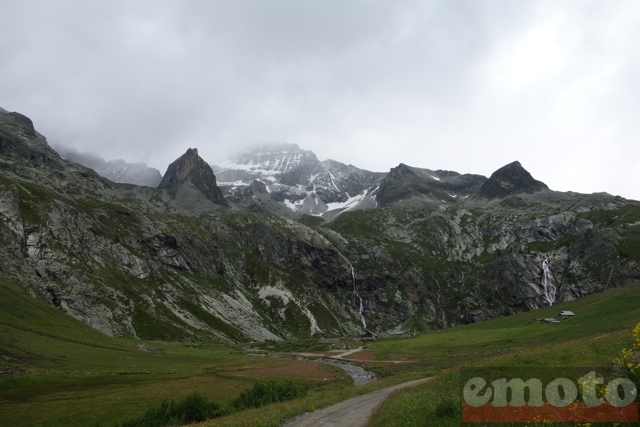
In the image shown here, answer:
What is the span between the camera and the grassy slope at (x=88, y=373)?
44.1 metres

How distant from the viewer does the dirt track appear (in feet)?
87.4

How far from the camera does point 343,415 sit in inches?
1155

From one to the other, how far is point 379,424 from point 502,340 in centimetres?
9015

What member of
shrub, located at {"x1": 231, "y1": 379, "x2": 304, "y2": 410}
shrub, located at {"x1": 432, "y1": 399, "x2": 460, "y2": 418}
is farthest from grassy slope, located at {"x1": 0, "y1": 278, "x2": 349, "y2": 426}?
shrub, located at {"x1": 432, "y1": 399, "x2": 460, "y2": 418}

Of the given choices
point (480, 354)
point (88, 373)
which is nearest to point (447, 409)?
point (480, 354)

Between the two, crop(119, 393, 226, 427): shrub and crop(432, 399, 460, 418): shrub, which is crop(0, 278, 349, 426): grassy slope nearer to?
crop(119, 393, 226, 427): shrub

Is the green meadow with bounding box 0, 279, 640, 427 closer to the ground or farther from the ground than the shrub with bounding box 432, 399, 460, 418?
closer to the ground

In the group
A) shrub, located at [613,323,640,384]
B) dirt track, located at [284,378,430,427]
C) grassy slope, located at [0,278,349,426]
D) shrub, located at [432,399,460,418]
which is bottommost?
grassy slope, located at [0,278,349,426]

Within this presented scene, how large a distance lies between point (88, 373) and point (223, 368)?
2844 centimetres

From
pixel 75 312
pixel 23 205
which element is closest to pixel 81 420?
pixel 75 312

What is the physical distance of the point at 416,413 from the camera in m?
21.1

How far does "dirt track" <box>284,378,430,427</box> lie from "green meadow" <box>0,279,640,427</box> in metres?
1.35

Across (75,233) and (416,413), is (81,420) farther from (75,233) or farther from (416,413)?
(75,233)

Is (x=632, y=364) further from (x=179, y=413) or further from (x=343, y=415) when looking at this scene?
(x=179, y=413)
